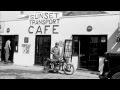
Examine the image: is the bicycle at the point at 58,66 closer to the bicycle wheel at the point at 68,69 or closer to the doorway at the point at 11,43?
the bicycle wheel at the point at 68,69

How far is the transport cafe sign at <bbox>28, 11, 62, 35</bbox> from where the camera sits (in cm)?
1545

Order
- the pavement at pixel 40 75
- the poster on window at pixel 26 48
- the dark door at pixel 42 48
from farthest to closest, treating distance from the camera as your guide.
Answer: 1. the poster on window at pixel 26 48
2. the dark door at pixel 42 48
3. the pavement at pixel 40 75

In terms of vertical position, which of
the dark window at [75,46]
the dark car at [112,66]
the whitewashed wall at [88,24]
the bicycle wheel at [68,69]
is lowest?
the bicycle wheel at [68,69]

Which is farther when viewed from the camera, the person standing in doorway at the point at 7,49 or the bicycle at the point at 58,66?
the person standing in doorway at the point at 7,49

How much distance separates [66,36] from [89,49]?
1826mm

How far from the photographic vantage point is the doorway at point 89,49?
1350 centimetres

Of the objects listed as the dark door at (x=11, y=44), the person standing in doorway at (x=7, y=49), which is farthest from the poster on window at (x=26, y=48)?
the dark door at (x=11, y=44)

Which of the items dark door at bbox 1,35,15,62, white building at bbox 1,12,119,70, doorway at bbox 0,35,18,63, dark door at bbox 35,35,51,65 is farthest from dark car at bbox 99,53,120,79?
dark door at bbox 1,35,15,62

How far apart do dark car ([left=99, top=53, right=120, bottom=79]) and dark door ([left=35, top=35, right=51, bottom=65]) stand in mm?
8052

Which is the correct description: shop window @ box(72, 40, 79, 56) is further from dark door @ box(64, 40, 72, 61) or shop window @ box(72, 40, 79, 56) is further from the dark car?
the dark car

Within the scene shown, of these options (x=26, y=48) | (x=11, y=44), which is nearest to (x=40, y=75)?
(x=26, y=48)

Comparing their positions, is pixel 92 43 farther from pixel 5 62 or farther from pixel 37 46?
pixel 5 62

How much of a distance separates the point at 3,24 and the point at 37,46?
445 cm

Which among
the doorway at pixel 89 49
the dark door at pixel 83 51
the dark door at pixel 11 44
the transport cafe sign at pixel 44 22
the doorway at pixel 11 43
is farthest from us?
the dark door at pixel 11 44
